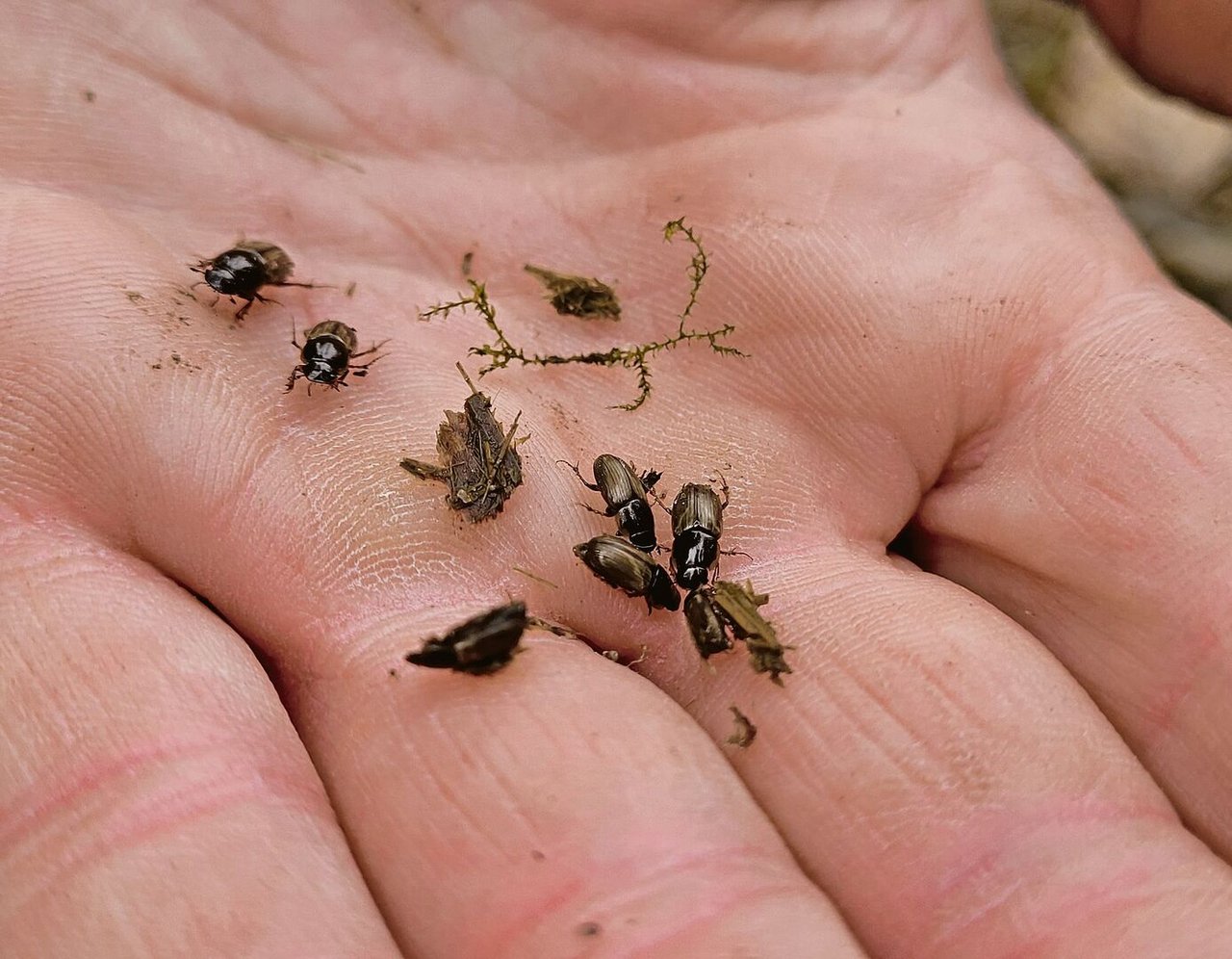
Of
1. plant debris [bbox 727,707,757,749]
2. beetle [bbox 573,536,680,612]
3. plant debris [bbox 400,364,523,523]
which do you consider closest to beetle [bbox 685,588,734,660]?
beetle [bbox 573,536,680,612]

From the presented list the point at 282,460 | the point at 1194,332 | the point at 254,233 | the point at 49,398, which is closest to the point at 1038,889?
the point at 1194,332

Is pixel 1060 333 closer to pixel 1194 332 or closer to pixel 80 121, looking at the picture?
pixel 1194 332

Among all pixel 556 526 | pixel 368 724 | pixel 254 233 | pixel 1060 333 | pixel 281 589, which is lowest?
pixel 368 724

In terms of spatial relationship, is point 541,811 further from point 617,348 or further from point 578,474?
point 617,348

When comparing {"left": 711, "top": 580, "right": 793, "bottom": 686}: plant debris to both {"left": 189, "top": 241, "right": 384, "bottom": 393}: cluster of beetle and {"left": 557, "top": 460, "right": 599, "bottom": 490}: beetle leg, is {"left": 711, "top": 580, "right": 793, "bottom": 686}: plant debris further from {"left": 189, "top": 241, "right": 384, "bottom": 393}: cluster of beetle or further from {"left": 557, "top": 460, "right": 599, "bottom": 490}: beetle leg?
{"left": 189, "top": 241, "right": 384, "bottom": 393}: cluster of beetle

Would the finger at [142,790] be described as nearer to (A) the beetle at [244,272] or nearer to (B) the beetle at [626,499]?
(A) the beetle at [244,272]
